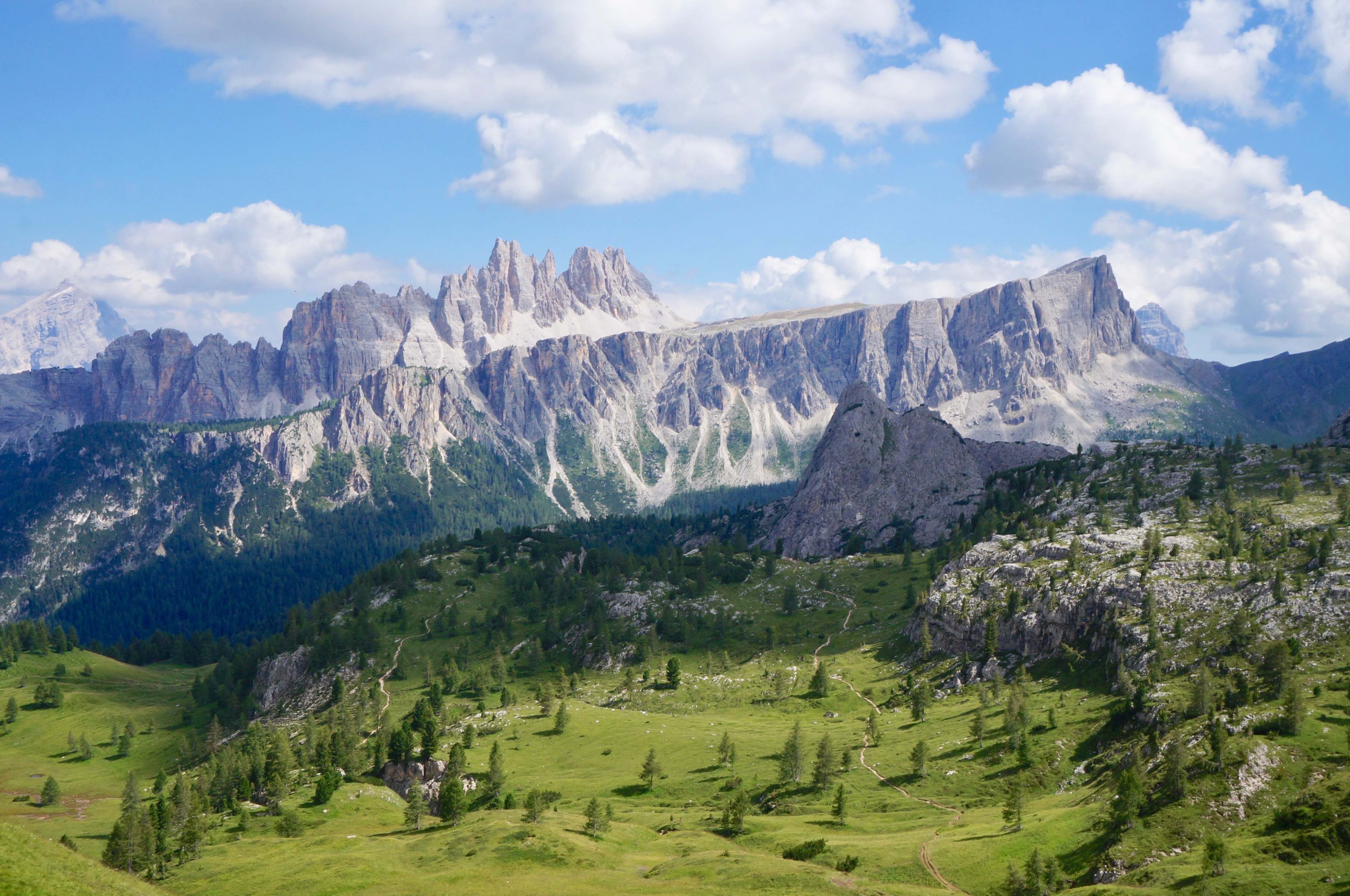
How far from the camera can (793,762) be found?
134 m

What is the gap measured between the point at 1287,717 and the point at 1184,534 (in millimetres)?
94102

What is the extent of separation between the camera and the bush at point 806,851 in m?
102

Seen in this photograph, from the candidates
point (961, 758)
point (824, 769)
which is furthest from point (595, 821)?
point (961, 758)

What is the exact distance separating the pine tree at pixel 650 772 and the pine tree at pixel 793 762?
64.7ft

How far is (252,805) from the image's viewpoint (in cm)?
14200

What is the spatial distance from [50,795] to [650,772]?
376 feet

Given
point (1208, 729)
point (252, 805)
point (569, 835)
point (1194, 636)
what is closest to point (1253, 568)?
point (1194, 636)

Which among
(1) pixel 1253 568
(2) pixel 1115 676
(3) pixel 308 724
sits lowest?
(3) pixel 308 724

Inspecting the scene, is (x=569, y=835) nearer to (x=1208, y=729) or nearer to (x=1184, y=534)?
(x=1208, y=729)

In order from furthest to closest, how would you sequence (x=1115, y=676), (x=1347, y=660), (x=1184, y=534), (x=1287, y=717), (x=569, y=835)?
1. (x=1184, y=534)
2. (x=1115, y=676)
3. (x=1347, y=660)
4. (x=569, y=835)
5. (x=1287, y=717)

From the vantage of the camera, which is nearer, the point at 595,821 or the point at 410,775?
the point at 595,821

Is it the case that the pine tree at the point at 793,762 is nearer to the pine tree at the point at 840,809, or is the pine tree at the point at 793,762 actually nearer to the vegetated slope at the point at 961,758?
the vegetated slope at the point at 961,758

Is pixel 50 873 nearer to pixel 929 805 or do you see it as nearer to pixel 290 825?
pixel 290 825

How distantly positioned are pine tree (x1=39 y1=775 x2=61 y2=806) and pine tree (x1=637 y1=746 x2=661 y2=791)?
111 meters
